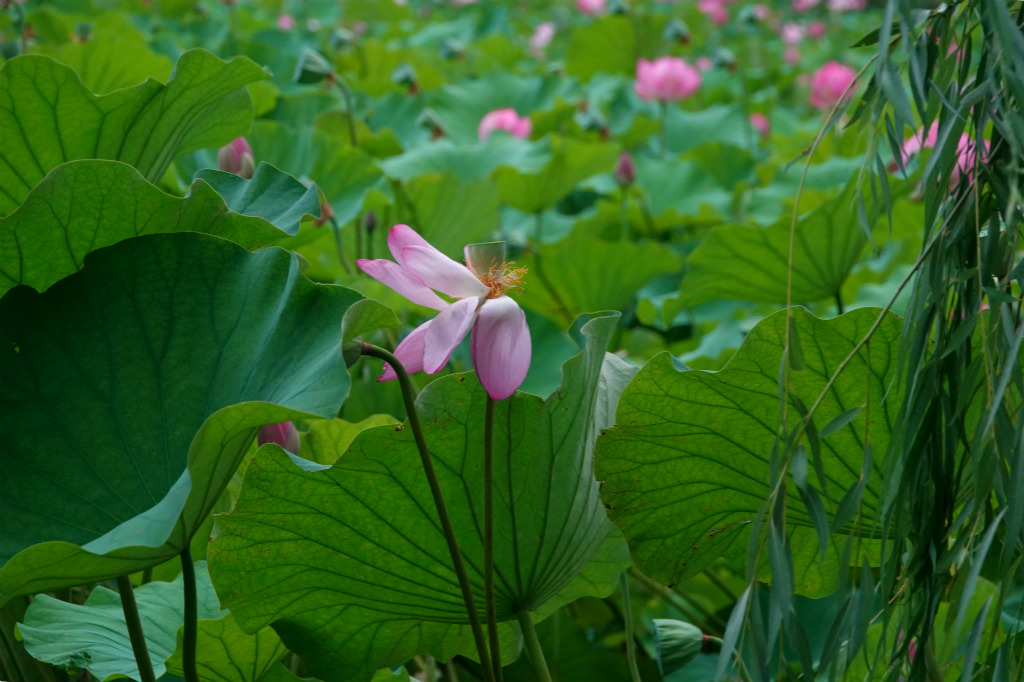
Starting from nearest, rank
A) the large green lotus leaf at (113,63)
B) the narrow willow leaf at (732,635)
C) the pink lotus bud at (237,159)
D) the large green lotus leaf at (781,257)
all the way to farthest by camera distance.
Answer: the narrow willow leaf at (732,635) < the pink lotus bud at (237,159) < the large green lotus leaf at (781,257) < the large green lotus leaf at (113,63)

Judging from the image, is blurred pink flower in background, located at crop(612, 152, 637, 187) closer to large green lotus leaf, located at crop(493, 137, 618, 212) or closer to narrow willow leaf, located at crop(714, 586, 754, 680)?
large green lotus leaf, located at crop(493, 137, 618, 212)

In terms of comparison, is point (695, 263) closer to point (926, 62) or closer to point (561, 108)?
point (926, 62)

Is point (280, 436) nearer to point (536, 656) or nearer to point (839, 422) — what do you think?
point (536, 656)

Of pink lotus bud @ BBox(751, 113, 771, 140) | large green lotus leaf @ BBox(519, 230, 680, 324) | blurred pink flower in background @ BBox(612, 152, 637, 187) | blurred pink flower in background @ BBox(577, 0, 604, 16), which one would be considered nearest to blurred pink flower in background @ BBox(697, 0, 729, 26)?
blurred pink flower in background @ BBox(577, 0, 604, 16)

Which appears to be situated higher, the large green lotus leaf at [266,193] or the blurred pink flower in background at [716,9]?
the blurred pink flower in background at [716,9]

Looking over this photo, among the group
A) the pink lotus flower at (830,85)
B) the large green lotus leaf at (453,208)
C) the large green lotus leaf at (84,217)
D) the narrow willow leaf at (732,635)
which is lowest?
the narrow willow leaf at (732,635)

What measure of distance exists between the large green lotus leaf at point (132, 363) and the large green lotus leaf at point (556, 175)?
3.89 ft

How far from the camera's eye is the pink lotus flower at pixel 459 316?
2.08ft

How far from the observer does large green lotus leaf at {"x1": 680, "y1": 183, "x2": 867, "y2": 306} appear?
1310 mm

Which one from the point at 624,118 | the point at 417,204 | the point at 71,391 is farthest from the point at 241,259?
the point at 624,118

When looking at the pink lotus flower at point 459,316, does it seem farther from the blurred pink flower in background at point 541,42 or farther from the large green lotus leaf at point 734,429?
→ the blurred pink flower in background at point 541,42

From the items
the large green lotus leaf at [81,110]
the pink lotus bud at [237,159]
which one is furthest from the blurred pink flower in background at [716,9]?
the large green lotus leaf at [81,110]

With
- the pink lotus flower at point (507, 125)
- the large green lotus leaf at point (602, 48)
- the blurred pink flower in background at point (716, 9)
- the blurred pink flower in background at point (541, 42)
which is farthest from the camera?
the blurred pink flower in background at point (716, 9)

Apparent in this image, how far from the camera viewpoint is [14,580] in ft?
1.84
